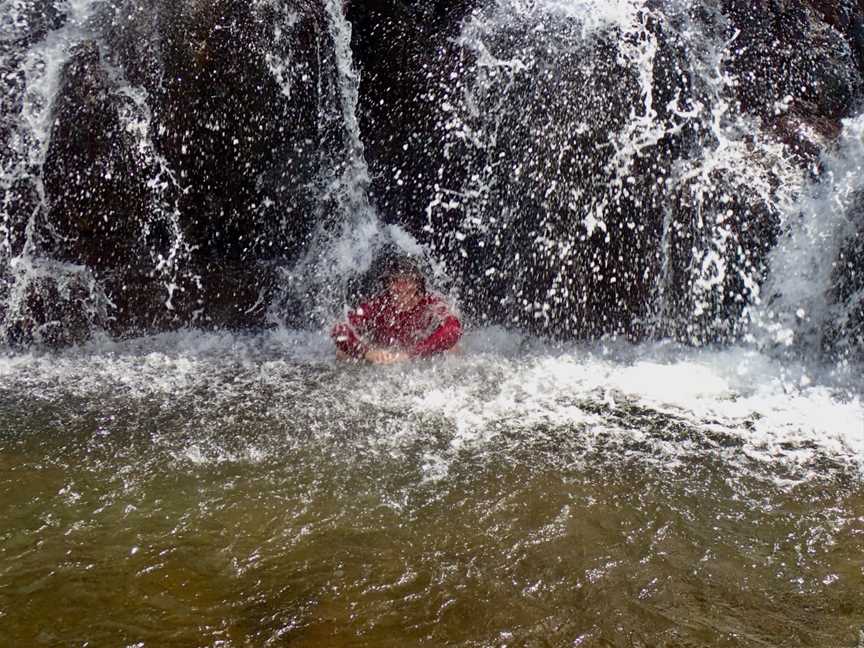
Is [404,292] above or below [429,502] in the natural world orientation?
above

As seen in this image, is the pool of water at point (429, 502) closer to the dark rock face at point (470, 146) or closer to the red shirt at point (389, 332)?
the red shirt at point (389, 332)

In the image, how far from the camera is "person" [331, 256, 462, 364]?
5.79m

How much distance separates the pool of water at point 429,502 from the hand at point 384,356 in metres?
0.12

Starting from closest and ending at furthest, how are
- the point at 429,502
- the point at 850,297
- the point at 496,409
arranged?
the point at 429,502 → the point at 496,409 → the point at 850,297

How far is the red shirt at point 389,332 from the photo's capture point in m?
5.82

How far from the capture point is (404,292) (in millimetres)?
5805

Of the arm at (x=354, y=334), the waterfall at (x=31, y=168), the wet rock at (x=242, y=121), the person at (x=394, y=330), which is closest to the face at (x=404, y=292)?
the person at (x=394, y=330)

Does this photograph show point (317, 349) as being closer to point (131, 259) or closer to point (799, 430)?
point (131, 259)

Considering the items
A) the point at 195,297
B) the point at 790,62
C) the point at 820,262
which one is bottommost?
the point at 195,297

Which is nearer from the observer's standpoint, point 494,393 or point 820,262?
point 494,393

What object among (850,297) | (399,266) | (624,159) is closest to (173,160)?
(399,266)

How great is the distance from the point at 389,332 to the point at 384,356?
18 cm

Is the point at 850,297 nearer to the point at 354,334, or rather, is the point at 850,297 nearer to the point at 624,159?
the point at 624,159

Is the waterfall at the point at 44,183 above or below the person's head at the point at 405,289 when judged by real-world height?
above
